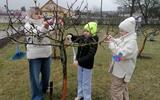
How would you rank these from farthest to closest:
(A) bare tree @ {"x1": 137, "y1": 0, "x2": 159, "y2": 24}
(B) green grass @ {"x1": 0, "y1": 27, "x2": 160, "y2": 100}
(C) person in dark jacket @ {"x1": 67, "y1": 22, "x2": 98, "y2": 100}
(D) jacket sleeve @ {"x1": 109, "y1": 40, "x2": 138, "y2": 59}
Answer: (A) bare tree @ {"x1": 137, "y1": 0, "x2": 159, "y2": 24}, (B) green grass @ {"x1": 0, "y1": 27, "x2": 160, "y2": 100}, (C) person in dark jacket @ {"x1": 67, "y1": 22, "x2": 98, "y2": 100}, (D) jacket sleeve @ {"x1": 109, "y1": 40, "x2": 138, "y2": 59}

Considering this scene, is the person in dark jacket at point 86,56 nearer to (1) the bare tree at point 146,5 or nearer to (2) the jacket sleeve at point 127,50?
(2) the jacket sleeve at point 127,50

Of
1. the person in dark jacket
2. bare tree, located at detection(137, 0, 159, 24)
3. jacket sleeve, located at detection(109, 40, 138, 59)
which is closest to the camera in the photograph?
jacket sleeve, located at detection(109, 40, 138, 59)

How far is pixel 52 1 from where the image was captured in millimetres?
5383

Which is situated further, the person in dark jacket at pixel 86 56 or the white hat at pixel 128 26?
the person in dark jacket at pixel 86 56

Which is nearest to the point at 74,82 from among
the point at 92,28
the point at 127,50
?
the point at 92,28

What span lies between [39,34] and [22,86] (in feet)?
9.69

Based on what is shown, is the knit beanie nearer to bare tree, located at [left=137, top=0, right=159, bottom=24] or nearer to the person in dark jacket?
the person in dark jacket

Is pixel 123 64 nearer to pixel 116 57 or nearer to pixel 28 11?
pixel 116 57

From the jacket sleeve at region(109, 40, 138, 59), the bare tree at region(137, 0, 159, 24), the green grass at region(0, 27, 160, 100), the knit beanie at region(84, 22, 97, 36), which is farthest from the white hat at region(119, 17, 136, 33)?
the bare tree at region(137, 0, 159, 24)

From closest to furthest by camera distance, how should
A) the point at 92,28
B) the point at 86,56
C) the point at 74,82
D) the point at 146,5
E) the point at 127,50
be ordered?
the point at 127,50 < the point at 92,28 < the point at 86,56 < the point at 74,82 < the point at 146,5

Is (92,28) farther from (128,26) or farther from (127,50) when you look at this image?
(127,50)

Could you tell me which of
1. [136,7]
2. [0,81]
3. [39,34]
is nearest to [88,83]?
[39,34]

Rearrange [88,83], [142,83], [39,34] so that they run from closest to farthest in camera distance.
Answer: [39,34] < [88,83] < [142,83]

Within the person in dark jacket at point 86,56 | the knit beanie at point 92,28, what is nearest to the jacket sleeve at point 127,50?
the person in dark jacket at point 86,56
